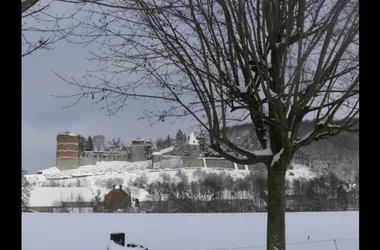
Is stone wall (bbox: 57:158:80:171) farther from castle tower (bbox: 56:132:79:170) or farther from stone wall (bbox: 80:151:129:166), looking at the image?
stone wall (bbox: 80:151:129:166)

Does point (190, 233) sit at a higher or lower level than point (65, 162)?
lower

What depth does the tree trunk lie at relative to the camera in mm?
3588

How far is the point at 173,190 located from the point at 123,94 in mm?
29745

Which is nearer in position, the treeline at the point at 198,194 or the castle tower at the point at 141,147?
the castle tower at the point at 141,147

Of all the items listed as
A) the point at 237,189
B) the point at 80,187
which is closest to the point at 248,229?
the point at 237,189

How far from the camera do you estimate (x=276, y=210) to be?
3641 mm

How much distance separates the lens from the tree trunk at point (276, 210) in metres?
3.59

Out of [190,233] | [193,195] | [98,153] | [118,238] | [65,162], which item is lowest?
[190,233]

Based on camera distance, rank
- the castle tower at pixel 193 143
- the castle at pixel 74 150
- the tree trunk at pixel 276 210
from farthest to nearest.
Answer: the castle at pixel 74 150, the castle tower at pixel 193 143, the tree trunk at pixel 276 210

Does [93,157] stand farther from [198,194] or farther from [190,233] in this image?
[198,194]

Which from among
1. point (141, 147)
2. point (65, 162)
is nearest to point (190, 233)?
point (141, 147)

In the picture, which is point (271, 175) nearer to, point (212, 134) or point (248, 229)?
point (212, 134)
